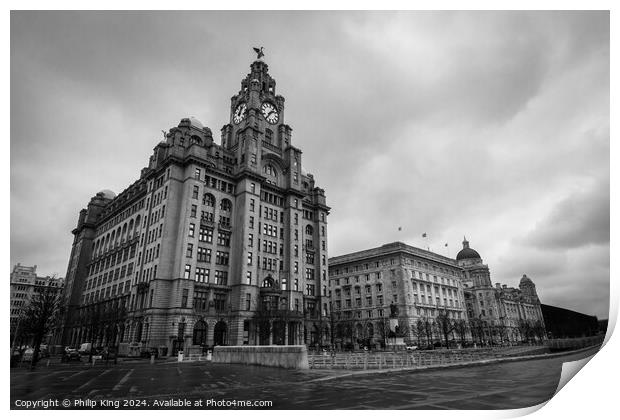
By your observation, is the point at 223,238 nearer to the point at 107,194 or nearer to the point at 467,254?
the point at 107,194

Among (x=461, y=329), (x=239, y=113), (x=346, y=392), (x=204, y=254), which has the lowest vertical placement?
(x=346, y=392)

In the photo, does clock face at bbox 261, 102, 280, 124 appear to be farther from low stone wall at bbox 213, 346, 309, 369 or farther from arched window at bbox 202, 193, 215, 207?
low stone wall at bbox 213, 346, 309, 369

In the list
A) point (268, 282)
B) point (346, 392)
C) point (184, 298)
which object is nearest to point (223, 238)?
point (268, 282)

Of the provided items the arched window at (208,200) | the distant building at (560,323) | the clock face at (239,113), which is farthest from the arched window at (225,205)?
the distant building at (560,323)

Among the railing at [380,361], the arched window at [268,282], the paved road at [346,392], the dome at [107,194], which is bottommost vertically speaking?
the paved road at [346,392]

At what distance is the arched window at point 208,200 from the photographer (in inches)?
2805

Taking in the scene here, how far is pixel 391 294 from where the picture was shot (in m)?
98.2

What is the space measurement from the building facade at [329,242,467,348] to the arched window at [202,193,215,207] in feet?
137

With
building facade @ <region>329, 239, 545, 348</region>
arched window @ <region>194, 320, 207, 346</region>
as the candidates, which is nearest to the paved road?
arched window @ <region>194, 320, 207, 346</region>

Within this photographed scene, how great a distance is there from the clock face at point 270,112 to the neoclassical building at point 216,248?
0.89ft

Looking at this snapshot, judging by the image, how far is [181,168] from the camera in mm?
70250

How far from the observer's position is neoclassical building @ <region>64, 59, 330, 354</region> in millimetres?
63000

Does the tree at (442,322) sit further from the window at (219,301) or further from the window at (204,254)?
the window at (204,254)

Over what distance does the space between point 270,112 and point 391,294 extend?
5672 centimetres
